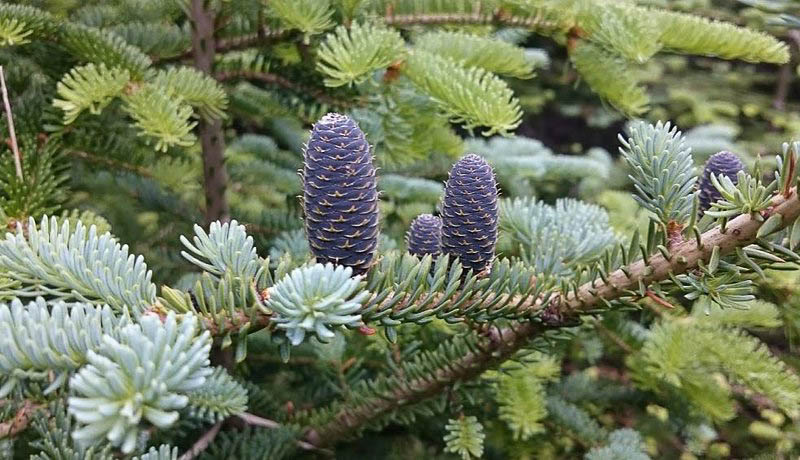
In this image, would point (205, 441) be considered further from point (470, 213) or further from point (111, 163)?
point (470, 213)

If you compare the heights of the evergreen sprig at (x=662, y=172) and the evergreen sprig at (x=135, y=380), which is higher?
the evergreen sprig at (x=662, y=172)

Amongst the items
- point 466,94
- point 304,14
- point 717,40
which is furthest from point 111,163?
point 717,40

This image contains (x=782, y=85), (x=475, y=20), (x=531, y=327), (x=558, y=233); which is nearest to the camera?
(x=531, y=327)

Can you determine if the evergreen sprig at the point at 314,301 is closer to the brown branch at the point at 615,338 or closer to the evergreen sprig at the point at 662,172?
the evergreen sprig at the point at 662,172

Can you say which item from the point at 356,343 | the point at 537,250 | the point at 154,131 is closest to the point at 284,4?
the point at 154,131

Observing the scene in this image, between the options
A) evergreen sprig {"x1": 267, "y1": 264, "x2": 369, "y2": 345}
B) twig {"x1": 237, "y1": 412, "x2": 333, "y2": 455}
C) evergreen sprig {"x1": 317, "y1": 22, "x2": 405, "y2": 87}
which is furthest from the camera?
twig {"x1": 237, "y1": 412, "x2": 333, "y2": 455}

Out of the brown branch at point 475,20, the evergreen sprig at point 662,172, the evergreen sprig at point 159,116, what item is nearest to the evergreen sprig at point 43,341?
the evergreen sprig at point 159,116

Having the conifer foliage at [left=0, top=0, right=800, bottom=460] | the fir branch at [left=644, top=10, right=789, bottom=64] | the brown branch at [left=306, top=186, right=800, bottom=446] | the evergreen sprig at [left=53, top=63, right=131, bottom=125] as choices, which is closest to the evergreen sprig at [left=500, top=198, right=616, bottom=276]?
the conifer foliage at [left=0, top=0, right=800, bottom=460]

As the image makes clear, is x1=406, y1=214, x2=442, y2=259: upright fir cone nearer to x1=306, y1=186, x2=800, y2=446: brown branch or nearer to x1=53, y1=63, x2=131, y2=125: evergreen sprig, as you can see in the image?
x1=306, y1=186, x2=800, y2=446: brown branch
